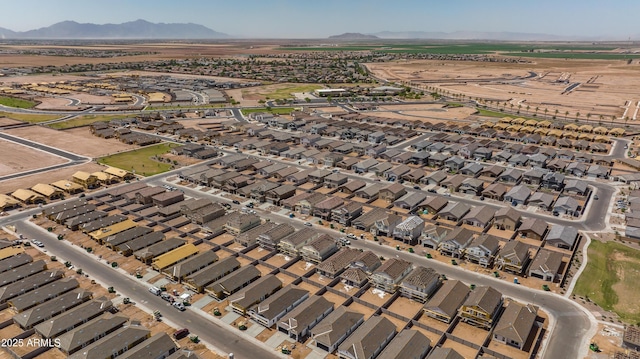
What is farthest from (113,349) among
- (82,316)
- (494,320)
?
(494,320)

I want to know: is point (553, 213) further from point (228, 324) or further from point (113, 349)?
point (113, 349)

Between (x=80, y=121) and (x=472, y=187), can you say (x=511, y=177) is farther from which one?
(x=80, y=121)

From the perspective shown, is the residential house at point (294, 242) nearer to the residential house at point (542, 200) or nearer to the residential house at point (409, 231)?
the residential house at point (409, 231)

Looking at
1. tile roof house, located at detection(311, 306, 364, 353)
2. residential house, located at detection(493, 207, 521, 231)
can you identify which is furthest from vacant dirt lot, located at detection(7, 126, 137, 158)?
residential house, located at detection(493, 207, 521, 231)

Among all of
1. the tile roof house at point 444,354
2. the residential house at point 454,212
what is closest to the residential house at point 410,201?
the residential house at point 454,212

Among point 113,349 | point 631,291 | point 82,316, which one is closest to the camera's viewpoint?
point 113,349

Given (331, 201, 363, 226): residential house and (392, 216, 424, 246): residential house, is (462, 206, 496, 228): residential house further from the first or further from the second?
(331, 201, 363, 226): residential house

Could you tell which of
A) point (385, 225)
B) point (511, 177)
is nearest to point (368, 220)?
point (385, 225)
